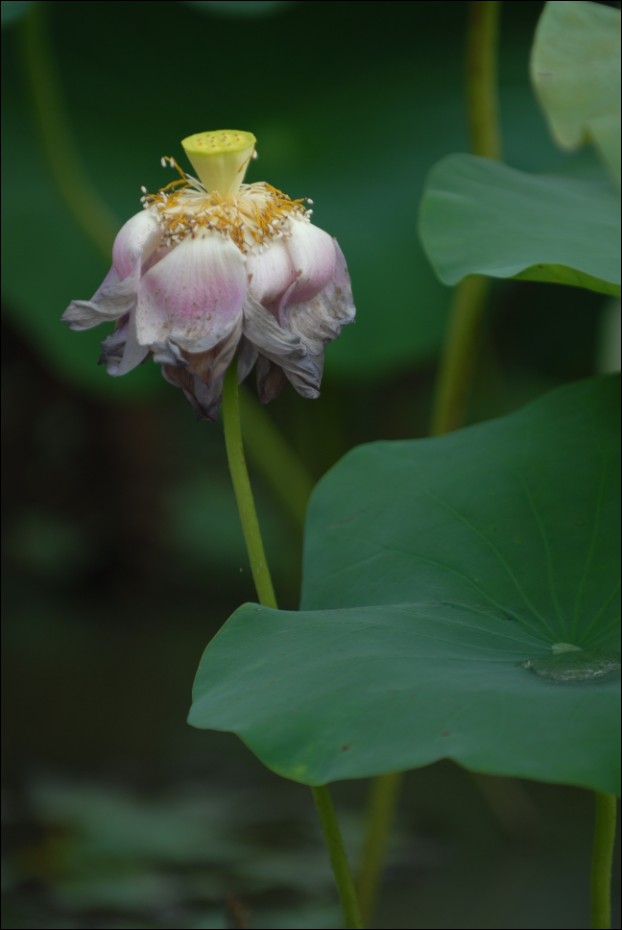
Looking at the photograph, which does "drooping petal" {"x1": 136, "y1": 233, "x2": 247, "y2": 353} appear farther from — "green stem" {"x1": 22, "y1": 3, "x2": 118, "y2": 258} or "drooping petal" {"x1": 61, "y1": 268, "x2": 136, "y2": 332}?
"green stem" {"x1": 22, "y1": 3, "x2": 118, "y2": 258}

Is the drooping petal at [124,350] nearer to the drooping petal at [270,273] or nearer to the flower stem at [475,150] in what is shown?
the drooping petal at [270,273]

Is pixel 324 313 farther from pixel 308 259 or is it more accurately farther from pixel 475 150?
pixel 475 150

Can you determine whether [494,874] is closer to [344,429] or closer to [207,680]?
[344,429]

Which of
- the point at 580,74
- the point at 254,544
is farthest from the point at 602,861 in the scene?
the point at 580,74

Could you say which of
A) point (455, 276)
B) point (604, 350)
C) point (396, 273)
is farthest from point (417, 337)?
point (455, 276)

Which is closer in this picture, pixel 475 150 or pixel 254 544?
pixel 254 544

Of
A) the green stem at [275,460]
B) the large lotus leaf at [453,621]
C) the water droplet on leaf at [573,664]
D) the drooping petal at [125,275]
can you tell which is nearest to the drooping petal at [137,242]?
the drooping petal at [125,275]
